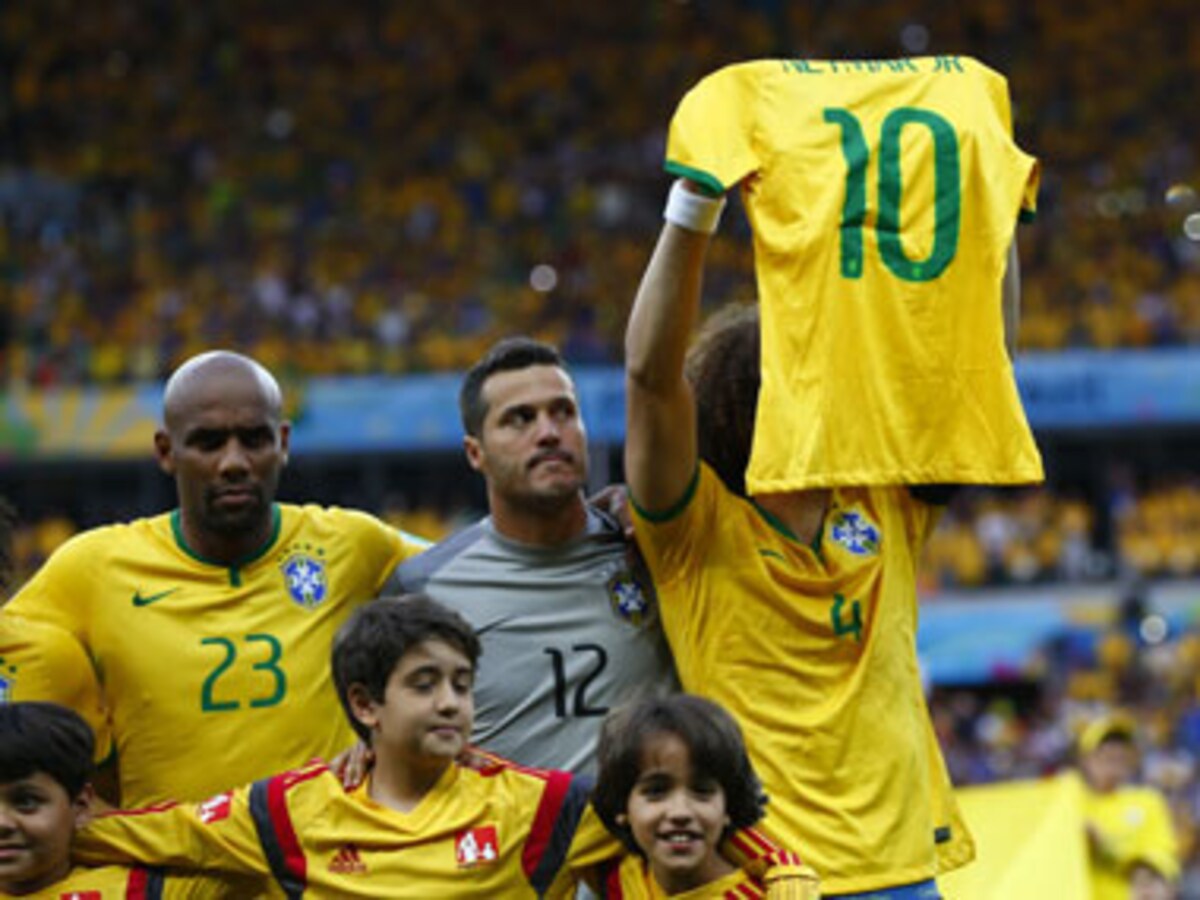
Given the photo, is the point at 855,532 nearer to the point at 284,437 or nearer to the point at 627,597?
the point at 627,597

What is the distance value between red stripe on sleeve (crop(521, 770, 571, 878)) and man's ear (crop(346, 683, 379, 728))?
1.09 ft

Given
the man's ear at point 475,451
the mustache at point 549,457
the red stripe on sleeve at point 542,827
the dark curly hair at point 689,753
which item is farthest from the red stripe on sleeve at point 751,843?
the man's ear at point 475,451

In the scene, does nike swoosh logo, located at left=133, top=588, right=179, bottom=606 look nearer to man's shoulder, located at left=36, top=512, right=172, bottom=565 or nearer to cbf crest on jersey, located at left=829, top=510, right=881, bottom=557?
man's shoulder, located at left=36, top=512, right=172, bottom=565

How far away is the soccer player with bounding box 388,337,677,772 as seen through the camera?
3.94 m

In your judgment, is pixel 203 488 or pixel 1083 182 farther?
pixel 1083 182

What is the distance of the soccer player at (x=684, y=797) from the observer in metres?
3.39

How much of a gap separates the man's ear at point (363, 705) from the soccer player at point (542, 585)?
1.16ft

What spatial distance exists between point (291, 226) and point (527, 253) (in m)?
2.98

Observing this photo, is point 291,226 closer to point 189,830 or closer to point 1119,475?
point 1119,475

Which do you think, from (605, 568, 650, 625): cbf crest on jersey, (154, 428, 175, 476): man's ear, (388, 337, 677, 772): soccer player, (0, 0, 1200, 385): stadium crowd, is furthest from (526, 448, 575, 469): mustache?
(0, 0, 1200, 385): stadium crowd

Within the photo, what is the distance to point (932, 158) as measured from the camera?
3.79m

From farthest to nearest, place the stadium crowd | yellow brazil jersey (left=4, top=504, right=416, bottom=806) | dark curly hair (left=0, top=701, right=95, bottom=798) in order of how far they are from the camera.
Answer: the stadium crowd < yellow brazil jersey (left=4, top=504, right=416, bottom=806) < dark curly hair (left=0, top=701, right=95, bottom=798)

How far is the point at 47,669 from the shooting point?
157 inches

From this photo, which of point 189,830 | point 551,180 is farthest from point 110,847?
point 551,180
